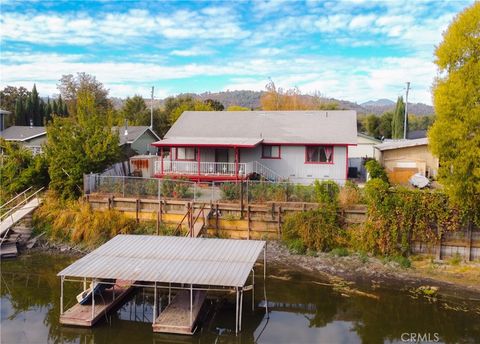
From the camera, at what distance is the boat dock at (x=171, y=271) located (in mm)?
14406

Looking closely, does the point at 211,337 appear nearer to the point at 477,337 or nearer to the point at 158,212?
the point at 477,337

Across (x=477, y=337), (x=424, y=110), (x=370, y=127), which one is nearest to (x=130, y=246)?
(x=477, y=337)

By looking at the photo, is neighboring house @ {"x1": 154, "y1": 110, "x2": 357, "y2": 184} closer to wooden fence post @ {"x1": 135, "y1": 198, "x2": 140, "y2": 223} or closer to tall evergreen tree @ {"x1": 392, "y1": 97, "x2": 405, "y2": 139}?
wooden fence post @ {"x1": 135, "y1": 198, "x2": 140, "y2": 223}

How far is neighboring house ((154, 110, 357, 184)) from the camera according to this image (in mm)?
27766

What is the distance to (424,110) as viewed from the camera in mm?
161625

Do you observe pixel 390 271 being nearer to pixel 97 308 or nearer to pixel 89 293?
pixel 97 308

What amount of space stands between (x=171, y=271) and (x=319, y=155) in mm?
16164

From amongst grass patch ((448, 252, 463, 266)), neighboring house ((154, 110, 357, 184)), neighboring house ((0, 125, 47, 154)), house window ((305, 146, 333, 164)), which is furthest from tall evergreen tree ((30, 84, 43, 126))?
grass patch ((448, 252, 463, 266))

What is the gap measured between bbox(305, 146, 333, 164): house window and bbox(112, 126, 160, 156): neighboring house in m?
14.0

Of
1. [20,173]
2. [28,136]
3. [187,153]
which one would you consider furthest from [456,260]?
[28,136]

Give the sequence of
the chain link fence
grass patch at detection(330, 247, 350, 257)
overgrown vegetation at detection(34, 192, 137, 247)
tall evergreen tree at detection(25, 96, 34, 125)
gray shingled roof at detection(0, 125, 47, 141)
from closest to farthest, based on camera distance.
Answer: grass patch at detection(330, 247, 350, 257)
the chain link fence
overgrown vegetation at detection(34, 192, 137, 247)
gray shingled roof at detection(0, 125, 47, 141)
tall evergreen tree at detection(25, 96, 34, 125)

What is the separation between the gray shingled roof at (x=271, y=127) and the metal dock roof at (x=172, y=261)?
40.8ft

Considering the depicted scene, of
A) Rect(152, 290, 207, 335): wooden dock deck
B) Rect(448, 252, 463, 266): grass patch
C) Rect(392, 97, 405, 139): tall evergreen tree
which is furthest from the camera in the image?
Rect(392, 97, 405, 139): tall evergreen tree

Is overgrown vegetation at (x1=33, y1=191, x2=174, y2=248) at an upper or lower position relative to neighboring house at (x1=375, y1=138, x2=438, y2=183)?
lower
